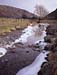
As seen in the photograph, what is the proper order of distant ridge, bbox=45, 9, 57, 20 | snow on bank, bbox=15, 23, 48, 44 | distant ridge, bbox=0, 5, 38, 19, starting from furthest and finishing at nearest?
distant ridge, bbox=45, 9, 57, 20 < distant ridge, bbox=0, 5, 38, 19 < snow on bank, bbox=15, 23, 48, 44

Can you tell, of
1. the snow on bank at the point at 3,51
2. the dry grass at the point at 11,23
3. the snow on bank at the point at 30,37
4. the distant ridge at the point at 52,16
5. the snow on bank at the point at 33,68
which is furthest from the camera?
the distant ridge at the point at 52,16

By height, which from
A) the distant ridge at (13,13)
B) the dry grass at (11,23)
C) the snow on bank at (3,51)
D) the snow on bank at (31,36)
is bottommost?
the snow on bank at (31,36)

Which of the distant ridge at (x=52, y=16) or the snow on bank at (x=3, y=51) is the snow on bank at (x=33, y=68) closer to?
the snow on bank at (x=3, y=51)

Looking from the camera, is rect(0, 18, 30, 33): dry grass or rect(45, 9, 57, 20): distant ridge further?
rect(45, 9, 57, 20): distant ridge

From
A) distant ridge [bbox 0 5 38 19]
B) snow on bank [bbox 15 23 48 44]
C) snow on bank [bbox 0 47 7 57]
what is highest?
distant ridge [bbox 0 5 38 19]

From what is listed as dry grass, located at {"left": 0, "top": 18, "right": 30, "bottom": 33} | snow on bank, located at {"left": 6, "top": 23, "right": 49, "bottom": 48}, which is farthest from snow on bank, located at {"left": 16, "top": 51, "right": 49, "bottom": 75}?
dry grass, located at {"left": 0, "top": 18, "right": 30, "bottom": 33}

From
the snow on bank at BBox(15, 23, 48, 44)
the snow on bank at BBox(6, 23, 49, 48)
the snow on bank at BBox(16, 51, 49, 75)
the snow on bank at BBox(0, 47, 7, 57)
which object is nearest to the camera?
the snow on bank at BBox(16, 51, 49, 75)

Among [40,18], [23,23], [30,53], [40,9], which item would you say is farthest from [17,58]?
[40,9]

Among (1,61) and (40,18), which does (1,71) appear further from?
(40,18)

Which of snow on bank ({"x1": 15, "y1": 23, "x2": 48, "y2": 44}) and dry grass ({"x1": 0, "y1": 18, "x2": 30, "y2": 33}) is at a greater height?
dry grass ({"x1": 0, "y1": 18, "x2": 30, "y2": 33})

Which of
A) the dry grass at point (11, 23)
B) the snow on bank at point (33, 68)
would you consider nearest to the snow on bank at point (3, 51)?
the snow on bank at point (33, 68)

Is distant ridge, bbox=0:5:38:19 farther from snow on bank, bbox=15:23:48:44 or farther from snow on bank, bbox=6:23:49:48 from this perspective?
snow on bank, bbox=6:23:49:48

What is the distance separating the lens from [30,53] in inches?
347

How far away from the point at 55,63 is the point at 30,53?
2809mm
